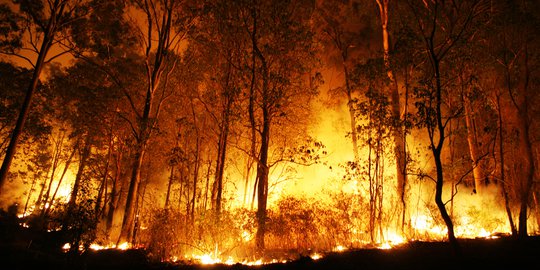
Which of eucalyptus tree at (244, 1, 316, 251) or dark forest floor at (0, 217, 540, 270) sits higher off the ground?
eucalyptus tree at (244, 1, 316, 251)

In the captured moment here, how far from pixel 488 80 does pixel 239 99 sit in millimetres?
9643

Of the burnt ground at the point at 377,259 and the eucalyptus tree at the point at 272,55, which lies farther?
the eucalyptus tree at the point at 272,55

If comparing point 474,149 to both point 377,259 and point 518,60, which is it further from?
point 377,259

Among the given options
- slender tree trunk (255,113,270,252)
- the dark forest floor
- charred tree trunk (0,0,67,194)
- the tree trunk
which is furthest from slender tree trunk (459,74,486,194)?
charred tree trunk (0,0,67,194)

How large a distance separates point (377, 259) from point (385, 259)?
19 centimetres

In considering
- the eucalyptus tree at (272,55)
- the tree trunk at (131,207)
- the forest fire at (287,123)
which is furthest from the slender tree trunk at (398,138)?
the tree trunk at (131,207)

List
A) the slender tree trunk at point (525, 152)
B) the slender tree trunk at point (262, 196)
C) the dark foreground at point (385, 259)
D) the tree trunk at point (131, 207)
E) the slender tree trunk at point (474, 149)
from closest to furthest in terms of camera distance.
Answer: the dark foreground at point (385, 259), the slender tree trunk at point (262, 196), the slender tree trunk at point (525, 152), the tree trunk at point (131, 207), the slender tree trunk at point (474, 149)

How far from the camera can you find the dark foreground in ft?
24.0

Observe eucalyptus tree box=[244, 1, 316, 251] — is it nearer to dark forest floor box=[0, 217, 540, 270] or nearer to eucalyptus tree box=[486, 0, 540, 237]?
dark forest floor box=[0, 217, 540, 270]

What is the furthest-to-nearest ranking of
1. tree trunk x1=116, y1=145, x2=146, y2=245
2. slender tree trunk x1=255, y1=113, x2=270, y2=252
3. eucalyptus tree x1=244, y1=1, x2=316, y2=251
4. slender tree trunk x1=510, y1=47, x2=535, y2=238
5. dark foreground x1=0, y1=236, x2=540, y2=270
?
tree trunk x1=116, y1=145, x2=146, y2=245
eucalyptus tree x1=244, y1=1, x2=316, y2=251
slender tree trunk x1=510, y1=47, x2=535, y2=238
slender tree trunk x1=255, y1=113, x2=270, y2=252
dark foreground x1=0, y1=236, x2=540, y2=270

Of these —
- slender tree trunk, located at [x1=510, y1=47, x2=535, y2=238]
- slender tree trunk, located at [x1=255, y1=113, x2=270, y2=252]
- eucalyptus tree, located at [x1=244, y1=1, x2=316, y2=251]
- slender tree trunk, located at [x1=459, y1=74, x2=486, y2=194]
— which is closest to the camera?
slender tree trunk, located at [x1=255, y1=113, x2=270, y2=252]

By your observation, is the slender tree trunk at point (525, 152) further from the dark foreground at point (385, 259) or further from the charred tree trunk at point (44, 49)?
the charred tree trunk at point (44, 49)

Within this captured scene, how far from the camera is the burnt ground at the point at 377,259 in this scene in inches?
289

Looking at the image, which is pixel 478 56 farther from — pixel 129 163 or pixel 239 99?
pixel 129 163
